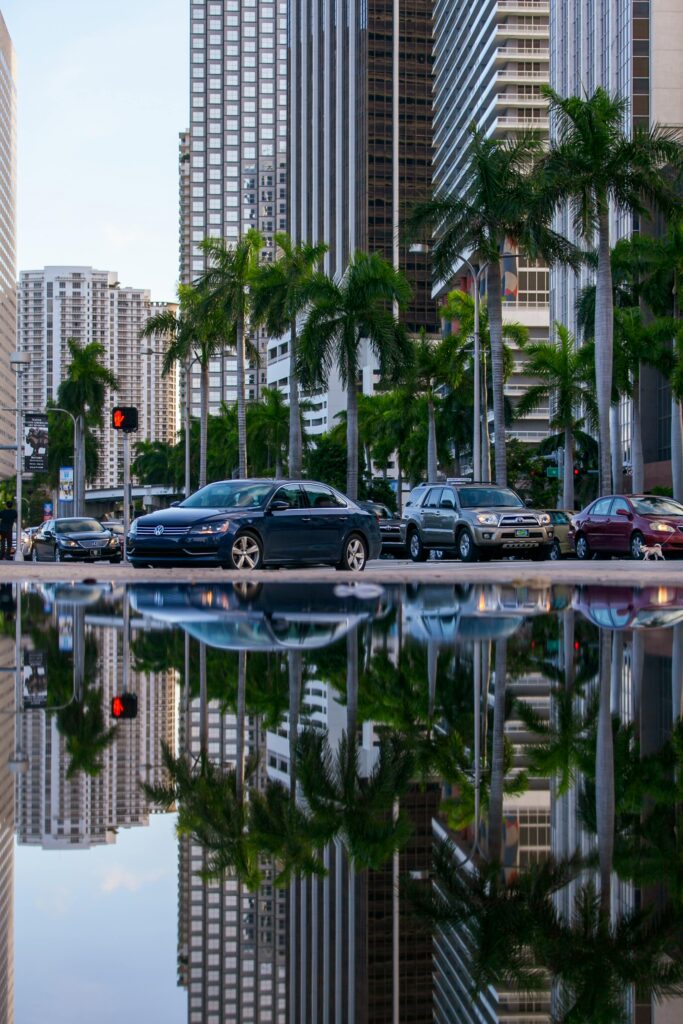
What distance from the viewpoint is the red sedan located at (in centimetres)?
3353

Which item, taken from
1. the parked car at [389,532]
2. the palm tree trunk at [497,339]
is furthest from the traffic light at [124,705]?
the palm tree trunk at [497,339]

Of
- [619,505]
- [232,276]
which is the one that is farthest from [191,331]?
[619,505]

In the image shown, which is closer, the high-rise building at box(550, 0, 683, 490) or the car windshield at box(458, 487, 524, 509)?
the car windshield at box(458, 487, 524, 509)

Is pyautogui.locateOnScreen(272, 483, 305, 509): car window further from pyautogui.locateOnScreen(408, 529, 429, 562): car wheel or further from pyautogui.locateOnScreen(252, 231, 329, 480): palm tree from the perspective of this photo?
pyautogui.locateOnScreen(252, 231, 329, 480): palm tree

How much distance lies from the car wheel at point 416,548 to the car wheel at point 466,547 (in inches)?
88.6

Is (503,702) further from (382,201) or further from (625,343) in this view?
(382,201)

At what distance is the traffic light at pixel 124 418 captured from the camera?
92.0ft

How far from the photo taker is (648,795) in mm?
5020

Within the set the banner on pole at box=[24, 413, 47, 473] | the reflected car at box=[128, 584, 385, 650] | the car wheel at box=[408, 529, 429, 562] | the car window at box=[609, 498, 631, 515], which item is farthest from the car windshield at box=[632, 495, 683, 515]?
the banner on pole at box=[24, 413, 47, 473]

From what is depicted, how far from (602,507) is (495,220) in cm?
1457

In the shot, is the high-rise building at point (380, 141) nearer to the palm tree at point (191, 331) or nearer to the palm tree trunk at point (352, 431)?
the palm tree at point (191, 331)

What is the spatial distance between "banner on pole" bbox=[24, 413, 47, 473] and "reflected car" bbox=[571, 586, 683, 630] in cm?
3379

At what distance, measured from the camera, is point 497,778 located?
5.29m

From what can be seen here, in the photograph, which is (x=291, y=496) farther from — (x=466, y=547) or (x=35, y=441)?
(x=35, y=441)
